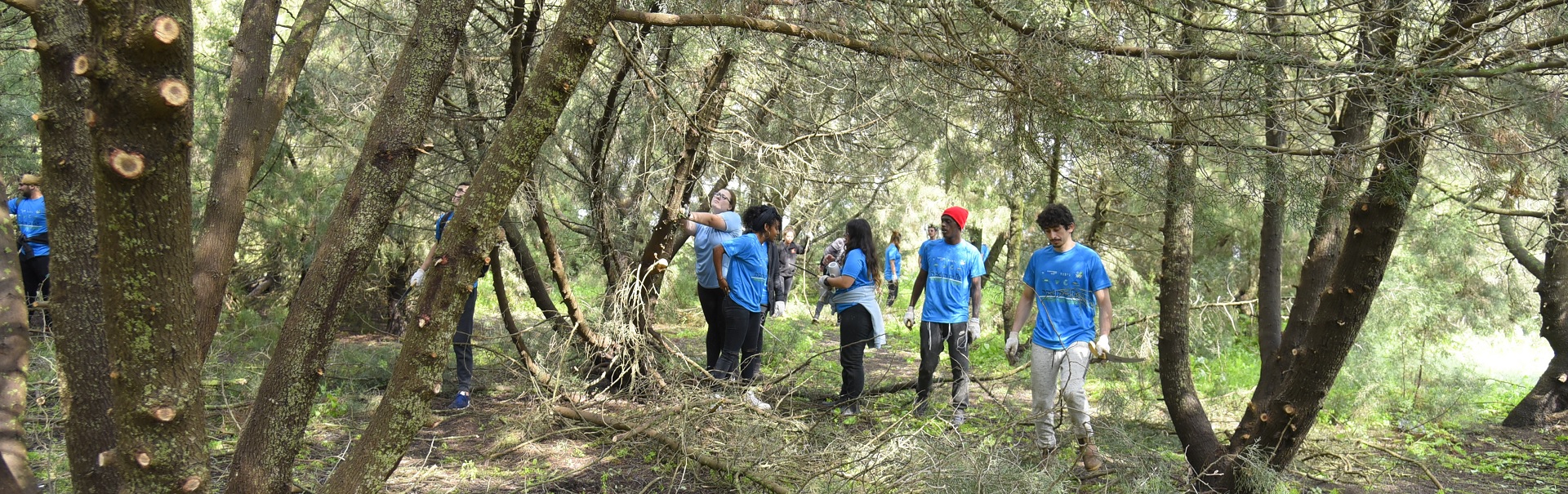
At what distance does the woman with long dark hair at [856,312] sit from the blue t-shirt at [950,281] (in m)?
0.36

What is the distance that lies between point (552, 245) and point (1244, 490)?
407cm

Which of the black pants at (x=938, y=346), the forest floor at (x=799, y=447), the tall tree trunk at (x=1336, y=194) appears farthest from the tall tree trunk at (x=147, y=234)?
the black pants at (x=938, y=346)

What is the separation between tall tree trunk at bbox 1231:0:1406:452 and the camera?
337 cm

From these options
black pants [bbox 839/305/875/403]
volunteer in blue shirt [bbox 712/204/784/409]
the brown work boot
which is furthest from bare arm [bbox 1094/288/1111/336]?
volunteer in blue shirt [bbox 712/204/784/409]

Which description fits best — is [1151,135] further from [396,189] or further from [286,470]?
[286,470]

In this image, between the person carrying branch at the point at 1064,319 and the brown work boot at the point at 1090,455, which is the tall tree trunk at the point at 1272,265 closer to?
the person carrying branch at the point at 1064,319

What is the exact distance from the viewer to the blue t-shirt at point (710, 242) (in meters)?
6.03

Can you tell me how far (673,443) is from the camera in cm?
473

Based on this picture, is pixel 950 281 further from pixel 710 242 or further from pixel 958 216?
pixel 710 242

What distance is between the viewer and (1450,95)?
3.24m

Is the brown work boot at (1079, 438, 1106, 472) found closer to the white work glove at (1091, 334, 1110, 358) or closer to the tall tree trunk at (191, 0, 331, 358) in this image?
the white work glove at (1091, 334, 1110, 358)

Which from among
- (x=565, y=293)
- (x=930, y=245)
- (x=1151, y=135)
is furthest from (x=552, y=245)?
(x=1151, y=135)

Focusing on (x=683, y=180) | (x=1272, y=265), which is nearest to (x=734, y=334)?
(x=683, y=180)

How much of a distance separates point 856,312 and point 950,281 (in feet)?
2.15
